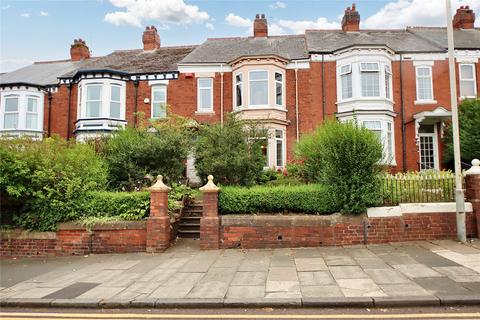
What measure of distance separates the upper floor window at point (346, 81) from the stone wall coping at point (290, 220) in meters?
12.0

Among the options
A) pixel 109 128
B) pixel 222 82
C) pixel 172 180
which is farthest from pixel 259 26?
pixel 172 180

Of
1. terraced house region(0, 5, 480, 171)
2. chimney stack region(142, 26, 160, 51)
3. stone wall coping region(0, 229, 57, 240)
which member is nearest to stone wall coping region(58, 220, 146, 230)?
stone wall coping region(0, 229, 57, 240)

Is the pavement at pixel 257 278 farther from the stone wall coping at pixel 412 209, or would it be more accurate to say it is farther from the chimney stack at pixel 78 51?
the chimney stack at pixel 78 51

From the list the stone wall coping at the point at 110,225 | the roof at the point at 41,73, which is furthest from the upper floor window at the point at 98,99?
the stone wall coping at the point at 110,225

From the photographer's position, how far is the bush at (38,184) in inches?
382

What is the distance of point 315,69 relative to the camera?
2056 centimetres

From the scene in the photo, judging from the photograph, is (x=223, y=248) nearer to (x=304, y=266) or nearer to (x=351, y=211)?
(x=304, y=266)

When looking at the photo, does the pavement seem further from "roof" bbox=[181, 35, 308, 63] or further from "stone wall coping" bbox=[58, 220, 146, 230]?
"roof" bbox=[181, 35, 308, 63]

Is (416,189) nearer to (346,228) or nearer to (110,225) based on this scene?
(346,228)

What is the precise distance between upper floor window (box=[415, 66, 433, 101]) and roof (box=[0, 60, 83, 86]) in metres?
22.7

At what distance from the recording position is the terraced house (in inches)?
767

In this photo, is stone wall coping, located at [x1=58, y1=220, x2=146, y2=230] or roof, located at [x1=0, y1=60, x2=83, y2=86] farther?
roof, located at [x1=0, y1=60, x2=83, y2=86]

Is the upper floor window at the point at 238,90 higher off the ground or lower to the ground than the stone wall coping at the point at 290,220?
higher

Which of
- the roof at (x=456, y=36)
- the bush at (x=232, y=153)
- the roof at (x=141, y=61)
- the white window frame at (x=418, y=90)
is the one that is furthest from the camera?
the roof at (x=141, y=61)
